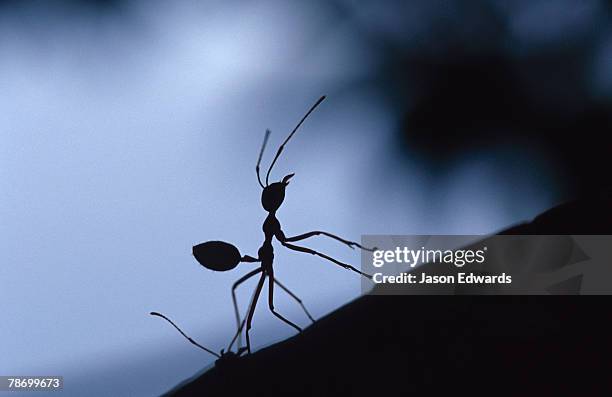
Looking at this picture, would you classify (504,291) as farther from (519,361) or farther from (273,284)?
(273,284)

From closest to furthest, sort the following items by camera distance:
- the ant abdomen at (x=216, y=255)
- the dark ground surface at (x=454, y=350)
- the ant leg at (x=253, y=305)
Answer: the dark ground surface at (x=454, y=350)
the ant leg at (x=253, y=305)
the ant abdomen at (x=216, y=255)

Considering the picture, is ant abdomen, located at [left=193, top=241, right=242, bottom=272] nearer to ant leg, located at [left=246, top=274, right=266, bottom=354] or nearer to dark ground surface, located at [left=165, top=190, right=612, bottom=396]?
ant leg, located at [left=246, top=274, right=266, bottom=354]

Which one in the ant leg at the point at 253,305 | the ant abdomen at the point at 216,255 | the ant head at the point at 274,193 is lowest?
the ant leg at the point at 253,305

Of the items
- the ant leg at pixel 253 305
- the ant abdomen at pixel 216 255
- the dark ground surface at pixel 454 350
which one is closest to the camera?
the dark ground surface at pixel 454 350

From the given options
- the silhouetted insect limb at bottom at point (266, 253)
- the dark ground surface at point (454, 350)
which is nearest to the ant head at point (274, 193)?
the silhouetted insect limb at bottom at point (266, 253)

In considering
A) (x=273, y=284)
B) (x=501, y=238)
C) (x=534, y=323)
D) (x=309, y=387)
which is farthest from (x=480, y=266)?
(x=273, y=284)

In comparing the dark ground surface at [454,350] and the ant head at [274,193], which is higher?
the ant head at [274,193]

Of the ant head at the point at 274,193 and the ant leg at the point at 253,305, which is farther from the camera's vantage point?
the ant head at the point at 274,193

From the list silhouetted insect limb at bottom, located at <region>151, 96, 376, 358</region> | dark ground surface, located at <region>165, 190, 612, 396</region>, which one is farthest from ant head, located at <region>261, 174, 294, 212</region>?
dark ground surface, located at <region>165, 190, 612, 396</region>

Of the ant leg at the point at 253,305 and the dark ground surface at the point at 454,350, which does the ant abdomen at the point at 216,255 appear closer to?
the ant leg at the point at 253,305
